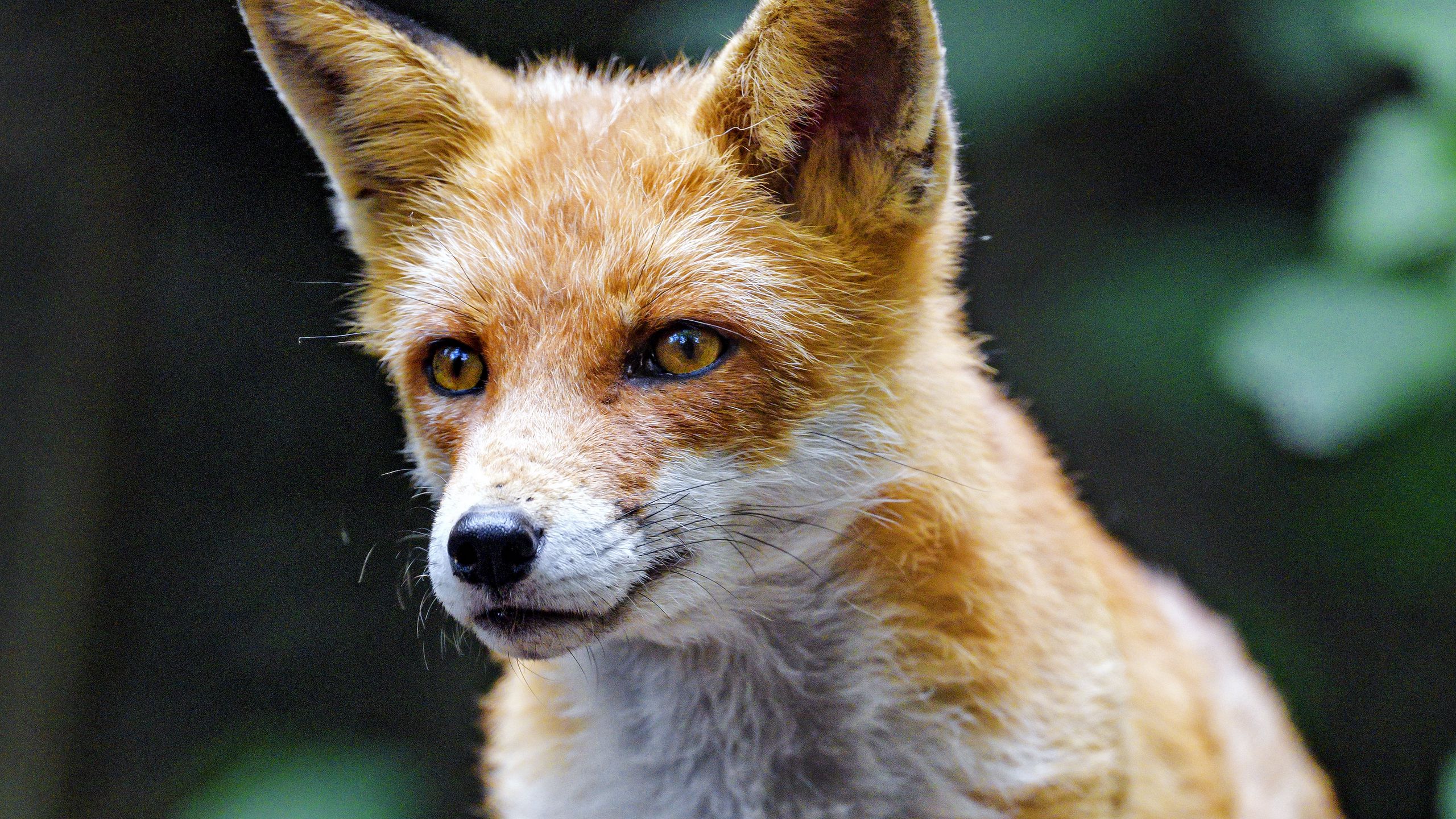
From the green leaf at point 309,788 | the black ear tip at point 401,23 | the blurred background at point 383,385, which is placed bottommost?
the green leaf at point 309,788

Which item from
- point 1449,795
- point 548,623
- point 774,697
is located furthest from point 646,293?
point 1449,795

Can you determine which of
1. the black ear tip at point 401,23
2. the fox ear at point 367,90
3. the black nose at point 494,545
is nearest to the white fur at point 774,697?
the black nose at point 494,545

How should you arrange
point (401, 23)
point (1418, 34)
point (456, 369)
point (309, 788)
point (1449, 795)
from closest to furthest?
point (456, 369) < point (401, 23) < point (1449, 795) < point (1418, 34) < point (309, 788)

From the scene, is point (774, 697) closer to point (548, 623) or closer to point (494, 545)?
point (548, 623)

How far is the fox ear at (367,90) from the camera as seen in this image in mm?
1628

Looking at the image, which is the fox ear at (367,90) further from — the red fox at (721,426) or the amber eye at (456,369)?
the amber eye at (456,369)

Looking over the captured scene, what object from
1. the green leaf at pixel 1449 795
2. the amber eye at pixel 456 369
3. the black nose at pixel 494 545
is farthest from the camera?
the green leaf at pixel 1449 795

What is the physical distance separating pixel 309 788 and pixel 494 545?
80.7 inches

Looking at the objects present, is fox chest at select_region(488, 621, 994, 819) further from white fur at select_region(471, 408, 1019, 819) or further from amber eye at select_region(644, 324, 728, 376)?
amber eye at select_region(644, 324, 728, 376)

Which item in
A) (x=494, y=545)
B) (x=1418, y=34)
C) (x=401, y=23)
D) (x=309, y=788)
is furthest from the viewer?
(x=309, y=788)

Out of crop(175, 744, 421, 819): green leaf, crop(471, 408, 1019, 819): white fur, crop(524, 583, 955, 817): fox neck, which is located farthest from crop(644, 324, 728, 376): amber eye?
crop(175, 744, 421, 819): green leaf

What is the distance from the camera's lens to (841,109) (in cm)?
165

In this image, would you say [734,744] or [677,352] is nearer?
[677,352]

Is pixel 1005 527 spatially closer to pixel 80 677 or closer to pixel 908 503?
pixel 908 503
